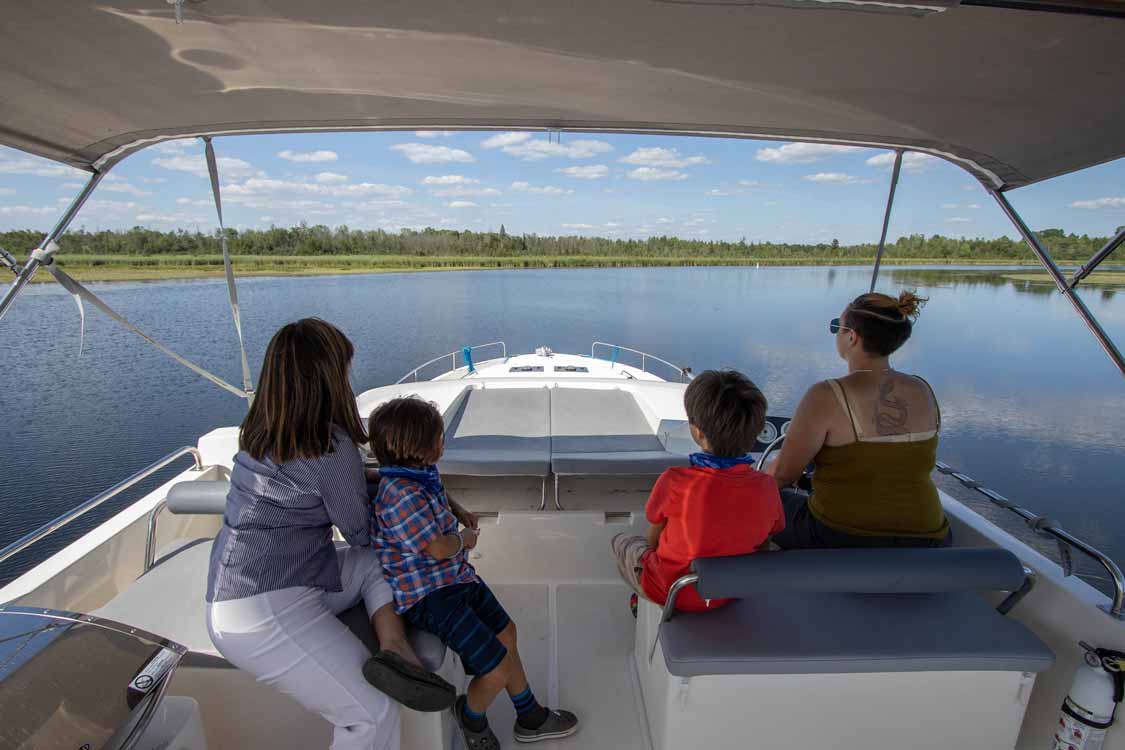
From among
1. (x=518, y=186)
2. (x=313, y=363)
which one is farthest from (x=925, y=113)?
(x=518, y=186)

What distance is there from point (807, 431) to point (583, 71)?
1.13 metres

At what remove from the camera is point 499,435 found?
298cm

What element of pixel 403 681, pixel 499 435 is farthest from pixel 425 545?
pixel 499 435

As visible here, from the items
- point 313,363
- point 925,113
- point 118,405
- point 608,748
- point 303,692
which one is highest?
point 925,113

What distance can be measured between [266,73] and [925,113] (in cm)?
193

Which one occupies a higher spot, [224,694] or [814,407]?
[814,407]

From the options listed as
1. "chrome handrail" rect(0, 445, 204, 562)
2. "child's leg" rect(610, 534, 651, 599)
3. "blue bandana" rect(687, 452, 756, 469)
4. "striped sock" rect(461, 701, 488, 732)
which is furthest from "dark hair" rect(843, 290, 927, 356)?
"chrome handrail" rect(0, 445, 204, 562)

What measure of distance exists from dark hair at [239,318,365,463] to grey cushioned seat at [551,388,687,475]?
135 cm

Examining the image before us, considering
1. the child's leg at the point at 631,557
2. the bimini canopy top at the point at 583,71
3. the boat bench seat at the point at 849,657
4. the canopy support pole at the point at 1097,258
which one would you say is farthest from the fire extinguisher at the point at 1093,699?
the bimini canopy top at the point at 583,71

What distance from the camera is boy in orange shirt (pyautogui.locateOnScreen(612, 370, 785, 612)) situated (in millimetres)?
1257

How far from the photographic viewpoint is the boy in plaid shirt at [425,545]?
1248 mm

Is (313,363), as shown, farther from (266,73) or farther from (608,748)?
(608,748)

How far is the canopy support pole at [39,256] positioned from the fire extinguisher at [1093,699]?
291 cm

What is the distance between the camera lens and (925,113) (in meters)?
1.74
